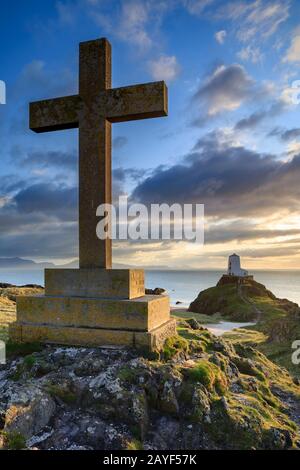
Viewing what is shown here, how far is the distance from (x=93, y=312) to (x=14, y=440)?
2546mm

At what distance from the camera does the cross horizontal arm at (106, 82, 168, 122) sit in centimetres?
660

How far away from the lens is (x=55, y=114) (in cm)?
722

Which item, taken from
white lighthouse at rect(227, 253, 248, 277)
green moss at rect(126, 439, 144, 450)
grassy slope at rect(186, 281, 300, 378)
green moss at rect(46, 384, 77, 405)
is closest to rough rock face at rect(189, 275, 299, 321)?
grassy slope at rect(186, 281, 300, 378)

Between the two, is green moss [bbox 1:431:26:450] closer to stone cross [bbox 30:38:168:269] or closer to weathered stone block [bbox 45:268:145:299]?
weathered stone block [bbox 45:268:145:299]

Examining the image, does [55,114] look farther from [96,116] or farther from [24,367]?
[24,367]

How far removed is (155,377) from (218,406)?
97cm

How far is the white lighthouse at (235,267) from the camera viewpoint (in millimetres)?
57150

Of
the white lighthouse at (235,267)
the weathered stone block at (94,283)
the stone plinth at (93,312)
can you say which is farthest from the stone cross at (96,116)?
the white lighthouse at (235,267)

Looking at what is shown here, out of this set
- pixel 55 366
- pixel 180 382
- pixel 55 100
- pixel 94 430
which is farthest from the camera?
pixel 55 100

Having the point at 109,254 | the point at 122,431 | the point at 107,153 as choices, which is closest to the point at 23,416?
the point at 122,431

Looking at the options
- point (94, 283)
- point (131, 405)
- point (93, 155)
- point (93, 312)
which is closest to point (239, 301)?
point (94, 283)

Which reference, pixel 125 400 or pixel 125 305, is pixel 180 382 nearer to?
pixel 125 400

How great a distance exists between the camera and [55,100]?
725 centimetres

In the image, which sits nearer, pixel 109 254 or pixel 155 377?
pixel 155 377
